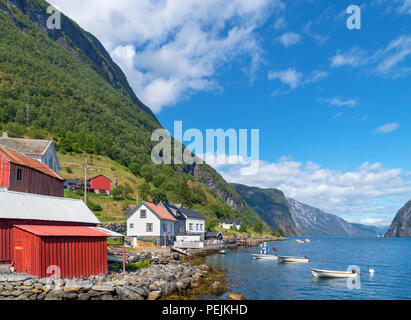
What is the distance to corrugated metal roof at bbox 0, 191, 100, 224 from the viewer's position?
2762 centimetres

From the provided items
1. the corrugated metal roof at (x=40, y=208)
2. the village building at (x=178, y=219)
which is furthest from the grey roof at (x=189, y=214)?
the corrugated metal roof at (x=40, y=208)

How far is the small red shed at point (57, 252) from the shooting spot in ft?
80.5

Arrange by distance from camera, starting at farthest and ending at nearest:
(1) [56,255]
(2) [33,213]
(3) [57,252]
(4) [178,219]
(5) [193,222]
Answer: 1. (5) [193,222]
2. (4) [178,219]
3. (2) [33,213]
4. (3) [57,252]
5. (1) [56,255]

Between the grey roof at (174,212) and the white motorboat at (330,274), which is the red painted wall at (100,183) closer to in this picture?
the grey roof at (174,212)

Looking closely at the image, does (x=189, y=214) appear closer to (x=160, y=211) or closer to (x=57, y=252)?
(x=160, y=211)

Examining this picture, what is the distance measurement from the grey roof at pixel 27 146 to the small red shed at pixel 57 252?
27.0 metres

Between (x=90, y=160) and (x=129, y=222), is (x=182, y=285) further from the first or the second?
(x=90, y=160)

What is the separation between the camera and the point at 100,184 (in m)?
107

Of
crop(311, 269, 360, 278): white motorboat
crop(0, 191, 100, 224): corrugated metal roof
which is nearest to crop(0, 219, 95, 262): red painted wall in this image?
crop(0, 191, 100, 224): corrugated metal roof

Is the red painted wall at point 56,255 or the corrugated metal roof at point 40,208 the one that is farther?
the corrugated metal roof at point 40,208

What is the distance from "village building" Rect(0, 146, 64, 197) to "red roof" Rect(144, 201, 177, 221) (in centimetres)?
2333

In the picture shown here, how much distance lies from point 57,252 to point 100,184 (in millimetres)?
84250

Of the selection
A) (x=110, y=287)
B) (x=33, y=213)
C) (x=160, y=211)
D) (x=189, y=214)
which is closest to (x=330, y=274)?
(x=110, y=287)

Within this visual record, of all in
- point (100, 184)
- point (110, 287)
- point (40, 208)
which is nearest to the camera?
point (110, 287)
